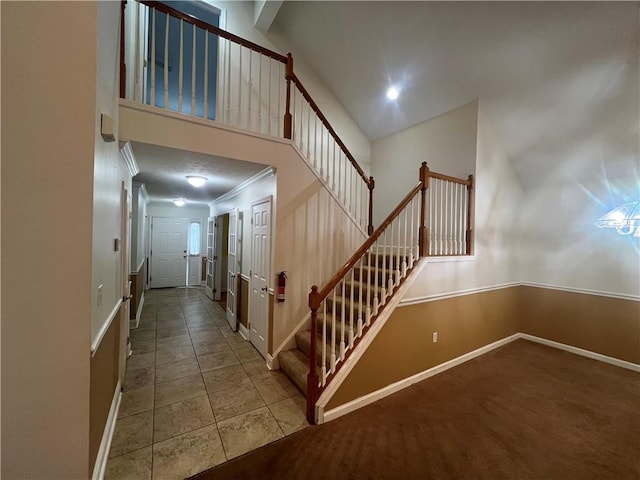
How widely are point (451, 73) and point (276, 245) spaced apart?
3.24m

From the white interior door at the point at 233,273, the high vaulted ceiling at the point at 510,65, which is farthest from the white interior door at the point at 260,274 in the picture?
the high vaulted ceiling at the point at 510,65

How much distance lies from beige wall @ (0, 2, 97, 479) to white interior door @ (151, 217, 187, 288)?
6.54m

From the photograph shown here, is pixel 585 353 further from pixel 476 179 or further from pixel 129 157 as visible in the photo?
pixel 129 157

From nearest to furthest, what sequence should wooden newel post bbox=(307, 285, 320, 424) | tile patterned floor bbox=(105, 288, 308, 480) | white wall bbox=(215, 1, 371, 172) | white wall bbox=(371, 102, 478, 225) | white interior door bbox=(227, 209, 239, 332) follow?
1. tile patterned floor bbox=(105, 288, 308, 480)
2. wooden newel post bbox=(307, 285, 320, 424)
3. white wall bbox=(371, 102, 478, 225)
4. white wall bbox=(215, 1, 371, 172)
5. white interior door bbox=(227, 209, 239, 332)


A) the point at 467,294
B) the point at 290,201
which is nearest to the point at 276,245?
the point at 290,201

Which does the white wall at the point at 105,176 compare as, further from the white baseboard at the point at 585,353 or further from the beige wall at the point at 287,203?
the white baseboard at the point at 585,353

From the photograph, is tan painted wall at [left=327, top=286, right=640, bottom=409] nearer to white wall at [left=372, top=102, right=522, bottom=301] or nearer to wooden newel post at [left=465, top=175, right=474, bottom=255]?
white wall at [left=372, top=102, right=522, bottom=301]

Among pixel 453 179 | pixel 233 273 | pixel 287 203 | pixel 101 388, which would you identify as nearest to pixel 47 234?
pixel 101 388

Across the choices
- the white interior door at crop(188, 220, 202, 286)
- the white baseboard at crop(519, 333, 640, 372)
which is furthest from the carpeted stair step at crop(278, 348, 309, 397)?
the white interior door at crop(188, 220, 202, 286)

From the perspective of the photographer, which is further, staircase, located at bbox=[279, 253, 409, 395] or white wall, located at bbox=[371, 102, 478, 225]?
white wall, located at bbox=[371, 102, 478, 225]

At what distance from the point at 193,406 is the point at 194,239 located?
6.46 meters

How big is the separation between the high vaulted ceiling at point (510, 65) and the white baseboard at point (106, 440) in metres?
4.97

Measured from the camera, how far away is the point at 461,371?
303 cm

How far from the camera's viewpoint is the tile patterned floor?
1.71 m
